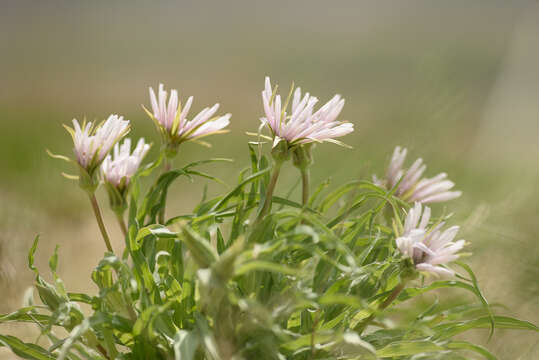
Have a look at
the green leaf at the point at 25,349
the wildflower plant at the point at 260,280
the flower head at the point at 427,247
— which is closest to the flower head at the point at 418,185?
the wildflower plant at the point at 260,280

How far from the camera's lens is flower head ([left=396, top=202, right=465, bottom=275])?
1.23 feet

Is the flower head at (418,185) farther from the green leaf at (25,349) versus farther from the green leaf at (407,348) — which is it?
the green leaf at (25,349)

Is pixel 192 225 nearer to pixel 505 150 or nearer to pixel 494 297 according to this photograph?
pixel 494 297

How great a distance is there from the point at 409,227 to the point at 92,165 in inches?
11.2

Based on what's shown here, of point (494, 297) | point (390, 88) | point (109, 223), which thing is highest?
point (390, 88)

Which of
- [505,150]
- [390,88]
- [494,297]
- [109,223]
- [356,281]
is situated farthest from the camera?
[390,88]

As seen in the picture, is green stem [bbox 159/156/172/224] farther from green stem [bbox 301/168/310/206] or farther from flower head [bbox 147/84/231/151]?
green stem [bbox 301/168/310/206]

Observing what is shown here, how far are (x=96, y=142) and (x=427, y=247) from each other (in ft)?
0.98

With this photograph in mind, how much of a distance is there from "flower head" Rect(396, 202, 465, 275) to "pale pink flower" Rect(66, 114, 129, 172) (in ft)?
0.85

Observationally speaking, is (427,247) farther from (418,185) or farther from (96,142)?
(96,142)

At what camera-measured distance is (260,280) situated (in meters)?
0.42

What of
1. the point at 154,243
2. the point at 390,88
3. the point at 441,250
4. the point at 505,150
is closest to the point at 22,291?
the point at 154,243

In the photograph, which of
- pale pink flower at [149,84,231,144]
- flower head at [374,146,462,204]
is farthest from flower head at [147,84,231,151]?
flower head at [374,146,462,204]

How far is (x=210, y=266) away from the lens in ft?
1.13
